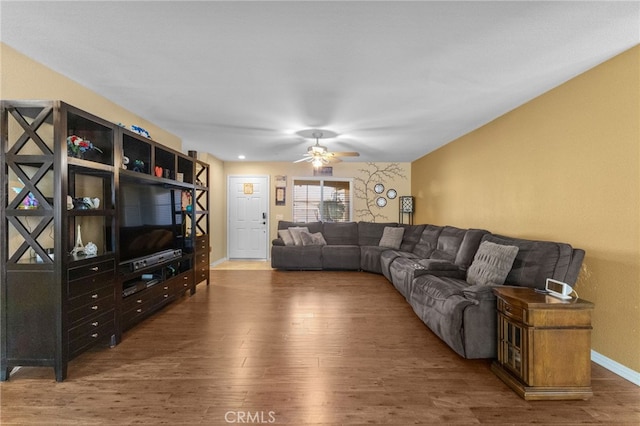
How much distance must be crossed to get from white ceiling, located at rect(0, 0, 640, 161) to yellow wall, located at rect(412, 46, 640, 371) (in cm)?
21

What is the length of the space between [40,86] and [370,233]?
568 cm

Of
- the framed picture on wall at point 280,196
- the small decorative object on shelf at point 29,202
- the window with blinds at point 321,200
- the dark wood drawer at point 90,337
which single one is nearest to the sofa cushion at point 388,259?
the window with blinds at point 321,200

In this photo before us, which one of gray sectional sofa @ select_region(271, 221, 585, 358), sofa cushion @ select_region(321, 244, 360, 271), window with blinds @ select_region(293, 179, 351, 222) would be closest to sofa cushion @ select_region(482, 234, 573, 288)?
gray sectional sofa @ select_region(271, 221, 585, 358)

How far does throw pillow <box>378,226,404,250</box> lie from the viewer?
234 inches

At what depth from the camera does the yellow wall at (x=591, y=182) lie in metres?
2.11

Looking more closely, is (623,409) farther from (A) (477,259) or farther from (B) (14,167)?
(B) (14,167)

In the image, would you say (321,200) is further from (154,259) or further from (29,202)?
(29,202)

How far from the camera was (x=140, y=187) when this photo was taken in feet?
10.8

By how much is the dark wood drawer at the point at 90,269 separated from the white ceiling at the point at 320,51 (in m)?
1.71

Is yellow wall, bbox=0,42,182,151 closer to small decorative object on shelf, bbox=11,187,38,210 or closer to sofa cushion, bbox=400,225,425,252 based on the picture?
small decorative object on shelf, bbox=11,187,38,210

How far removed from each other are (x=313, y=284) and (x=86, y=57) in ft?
13.0

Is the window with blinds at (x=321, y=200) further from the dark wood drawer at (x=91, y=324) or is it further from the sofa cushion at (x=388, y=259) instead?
the dark wood drawer at (x=91, y=324)

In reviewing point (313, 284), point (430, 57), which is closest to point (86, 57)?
point (430, 57)

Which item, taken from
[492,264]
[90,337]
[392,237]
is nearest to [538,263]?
[492,264]
